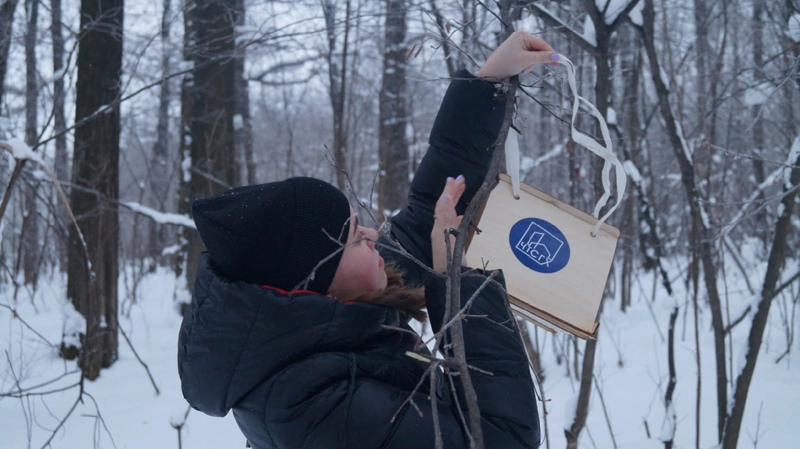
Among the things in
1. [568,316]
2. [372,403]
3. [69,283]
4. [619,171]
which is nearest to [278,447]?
[372,403]

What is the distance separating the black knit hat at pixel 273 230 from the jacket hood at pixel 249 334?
6 cm

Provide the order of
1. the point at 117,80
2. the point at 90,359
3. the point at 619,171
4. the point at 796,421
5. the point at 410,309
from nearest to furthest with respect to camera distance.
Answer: the point at 619,171 → the point at 410,309 → the point at 796,421 → the point at 90,359 → the point at 117,80

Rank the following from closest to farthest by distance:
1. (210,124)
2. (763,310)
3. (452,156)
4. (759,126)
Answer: (452,156)
(763,310)
(210,124)
(759,126)

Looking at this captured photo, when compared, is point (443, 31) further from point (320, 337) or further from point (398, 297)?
point (320, 337)

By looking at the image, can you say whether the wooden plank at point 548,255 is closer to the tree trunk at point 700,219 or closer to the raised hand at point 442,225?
the raised hand at point 442,225

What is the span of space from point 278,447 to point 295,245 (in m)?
0.42

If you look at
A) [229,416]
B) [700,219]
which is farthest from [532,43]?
[229,416]

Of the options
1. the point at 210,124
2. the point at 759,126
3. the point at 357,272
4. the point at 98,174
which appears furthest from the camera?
the point at 759,126

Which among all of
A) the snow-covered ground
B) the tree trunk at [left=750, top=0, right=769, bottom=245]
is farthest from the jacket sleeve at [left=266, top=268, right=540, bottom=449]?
the tree trunk at [left=750, top=0, right=769, bottom=245]

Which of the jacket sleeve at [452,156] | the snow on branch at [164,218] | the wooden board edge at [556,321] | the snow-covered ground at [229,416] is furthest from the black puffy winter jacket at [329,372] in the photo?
the snow on branch at [164,218]

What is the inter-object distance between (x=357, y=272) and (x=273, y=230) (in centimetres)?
23

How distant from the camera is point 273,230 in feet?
4.37

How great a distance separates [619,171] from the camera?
1.35 m

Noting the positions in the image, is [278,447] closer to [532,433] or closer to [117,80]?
[532,433]
